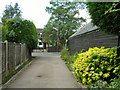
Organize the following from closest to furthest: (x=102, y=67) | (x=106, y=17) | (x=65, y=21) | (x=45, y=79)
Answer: (x=106, y=17), (x=102, y=67), (x=45, y=79), (x=65, y=21)

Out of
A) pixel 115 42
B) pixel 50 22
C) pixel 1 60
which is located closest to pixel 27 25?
pixel 1 60

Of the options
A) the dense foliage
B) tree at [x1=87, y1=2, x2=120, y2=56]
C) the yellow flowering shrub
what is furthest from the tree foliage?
the dense foliage

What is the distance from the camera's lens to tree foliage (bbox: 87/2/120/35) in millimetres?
3523

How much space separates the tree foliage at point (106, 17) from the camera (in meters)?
3.52

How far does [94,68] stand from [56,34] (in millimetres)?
23182

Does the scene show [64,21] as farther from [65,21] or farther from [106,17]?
[106,17]

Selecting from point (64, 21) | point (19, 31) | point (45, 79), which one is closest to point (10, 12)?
point (64, 21)

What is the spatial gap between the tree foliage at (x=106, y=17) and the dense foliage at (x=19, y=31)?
900cm

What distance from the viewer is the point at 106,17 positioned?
3695mm

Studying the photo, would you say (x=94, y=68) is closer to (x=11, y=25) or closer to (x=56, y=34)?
(x=11, y=25)

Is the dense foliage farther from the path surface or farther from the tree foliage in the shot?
the tree foliage

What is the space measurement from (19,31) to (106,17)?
31.4ft

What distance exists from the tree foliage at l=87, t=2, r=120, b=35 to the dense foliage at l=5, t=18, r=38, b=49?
9.00 meters

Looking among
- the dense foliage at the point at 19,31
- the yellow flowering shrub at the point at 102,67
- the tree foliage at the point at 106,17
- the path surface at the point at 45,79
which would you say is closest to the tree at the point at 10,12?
the dense foliage at the point at 19,31
